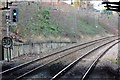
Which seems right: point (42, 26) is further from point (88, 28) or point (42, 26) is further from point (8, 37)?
point (8, 37)

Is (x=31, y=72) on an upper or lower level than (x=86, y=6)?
lower

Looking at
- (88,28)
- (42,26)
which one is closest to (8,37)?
(42,26)

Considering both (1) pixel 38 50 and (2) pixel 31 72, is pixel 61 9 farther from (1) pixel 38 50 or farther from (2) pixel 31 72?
(2) pixel 31 72

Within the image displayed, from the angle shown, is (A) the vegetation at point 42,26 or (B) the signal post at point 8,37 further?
(A) the vegetation at point 42,26

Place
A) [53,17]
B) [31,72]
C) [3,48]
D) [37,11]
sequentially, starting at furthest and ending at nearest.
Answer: [53,17] → [37,11] → [3,48] → [31,72]

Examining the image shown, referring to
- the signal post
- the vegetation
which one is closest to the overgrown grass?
the vegetation

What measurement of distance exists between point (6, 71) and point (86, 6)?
204ft

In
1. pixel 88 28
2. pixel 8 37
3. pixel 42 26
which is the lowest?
pixel 88 28

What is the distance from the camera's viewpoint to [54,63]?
81.0 feet

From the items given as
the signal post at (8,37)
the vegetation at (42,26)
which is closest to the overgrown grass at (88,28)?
the vegetation at (42,26)

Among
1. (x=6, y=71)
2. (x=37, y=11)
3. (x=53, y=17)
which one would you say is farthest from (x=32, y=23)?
(x=6, y=71)

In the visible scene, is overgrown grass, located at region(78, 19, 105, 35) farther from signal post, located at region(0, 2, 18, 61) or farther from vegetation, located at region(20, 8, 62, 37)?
signal post, located at region(0, 2, 18, 61)

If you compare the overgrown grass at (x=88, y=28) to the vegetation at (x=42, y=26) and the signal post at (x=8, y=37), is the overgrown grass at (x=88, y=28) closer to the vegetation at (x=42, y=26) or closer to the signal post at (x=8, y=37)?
the vegetation at (x=42, y=26)

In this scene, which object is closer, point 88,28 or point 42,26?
point 42,26
